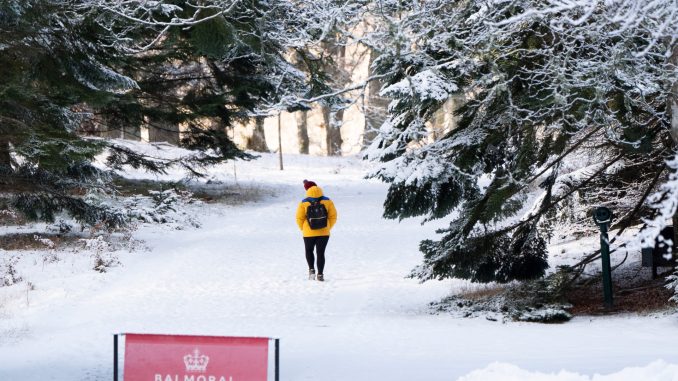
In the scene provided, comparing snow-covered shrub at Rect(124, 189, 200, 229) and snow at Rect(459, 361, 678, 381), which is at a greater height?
snow-covered shrub at Rect(124, 189, 200, 229)

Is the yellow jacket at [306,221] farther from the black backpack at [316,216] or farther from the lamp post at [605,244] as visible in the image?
the lamp post at [605,244]

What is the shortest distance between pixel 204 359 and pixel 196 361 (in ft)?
0.26

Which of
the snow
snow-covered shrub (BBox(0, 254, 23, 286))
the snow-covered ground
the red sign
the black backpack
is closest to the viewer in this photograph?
the snow

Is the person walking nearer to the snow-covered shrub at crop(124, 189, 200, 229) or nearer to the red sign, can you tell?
the snow-covered shrub at crop(124, 189, 200, 229)

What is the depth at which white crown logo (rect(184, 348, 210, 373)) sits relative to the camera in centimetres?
693

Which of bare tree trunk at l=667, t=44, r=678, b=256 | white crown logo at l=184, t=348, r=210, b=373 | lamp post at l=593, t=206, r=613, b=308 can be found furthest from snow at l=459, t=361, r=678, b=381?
lamp post at l=593, t=206, r=613, b=308

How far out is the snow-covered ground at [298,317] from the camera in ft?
28.9

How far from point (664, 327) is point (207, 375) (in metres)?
5.91

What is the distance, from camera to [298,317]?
12.6 m

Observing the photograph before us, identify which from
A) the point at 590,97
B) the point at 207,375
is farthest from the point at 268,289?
the point at 207,375

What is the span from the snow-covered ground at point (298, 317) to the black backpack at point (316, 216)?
3.35ft

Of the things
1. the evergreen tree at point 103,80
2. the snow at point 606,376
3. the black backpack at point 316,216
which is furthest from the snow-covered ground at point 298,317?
the evergreen tree at point 103,80

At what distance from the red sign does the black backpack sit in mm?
8270

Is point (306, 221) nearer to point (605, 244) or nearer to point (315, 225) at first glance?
point (315, 225)
